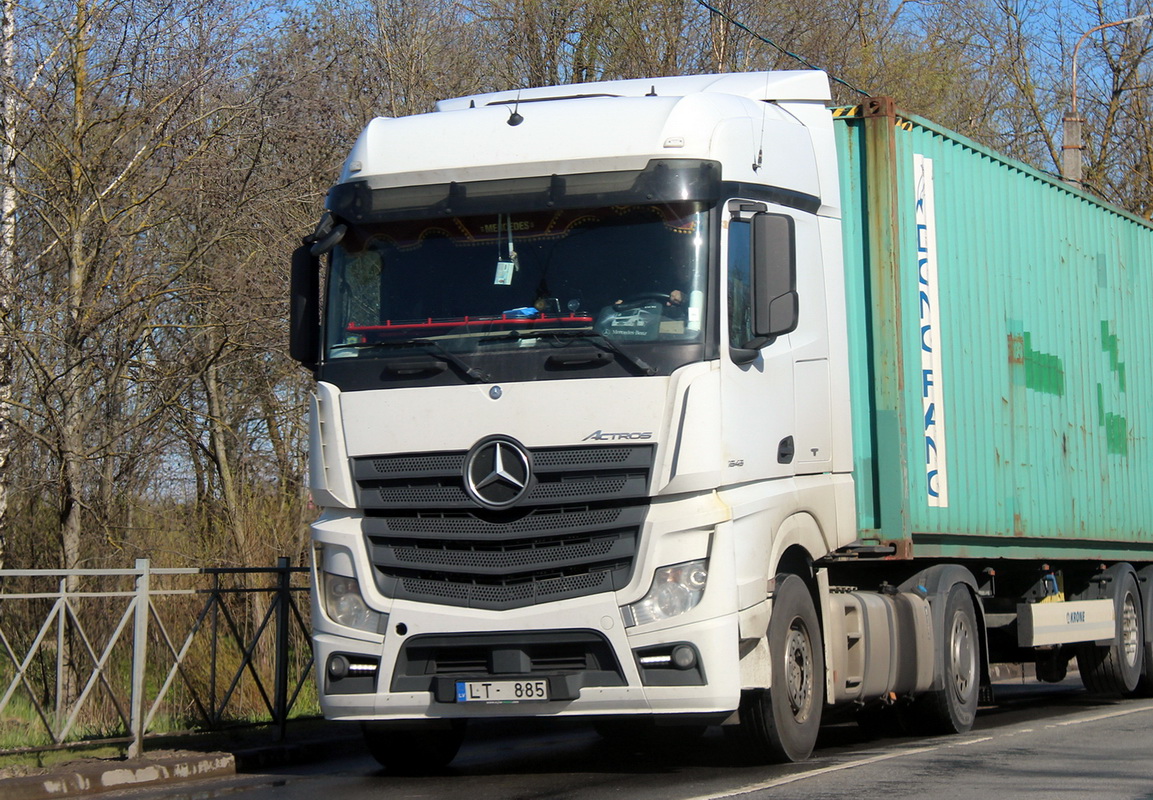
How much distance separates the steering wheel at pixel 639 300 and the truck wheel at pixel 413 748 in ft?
8.98

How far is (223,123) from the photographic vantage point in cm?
1522

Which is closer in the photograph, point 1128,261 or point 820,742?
point 820,742

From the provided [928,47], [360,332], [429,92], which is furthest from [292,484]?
[928,47]

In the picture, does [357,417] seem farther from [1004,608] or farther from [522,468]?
[1004,608]

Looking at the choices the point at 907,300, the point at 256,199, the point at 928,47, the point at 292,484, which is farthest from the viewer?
the point at 928,47

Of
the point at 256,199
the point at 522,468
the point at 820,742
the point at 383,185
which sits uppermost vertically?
the point at 256,199

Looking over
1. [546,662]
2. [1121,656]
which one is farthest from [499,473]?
[1121,656]

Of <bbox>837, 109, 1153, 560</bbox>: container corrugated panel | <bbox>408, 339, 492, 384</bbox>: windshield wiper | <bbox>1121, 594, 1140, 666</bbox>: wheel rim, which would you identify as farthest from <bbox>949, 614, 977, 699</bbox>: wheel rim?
<bbox>408, 339, 492, 384</bbox>: windshield wiper

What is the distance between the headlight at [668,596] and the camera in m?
7.48

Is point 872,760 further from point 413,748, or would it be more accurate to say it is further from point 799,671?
point 413,748

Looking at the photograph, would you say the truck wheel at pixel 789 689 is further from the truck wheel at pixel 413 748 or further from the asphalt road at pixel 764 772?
the truck wheel at pixel 413 748

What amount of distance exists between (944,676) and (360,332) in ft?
15.9

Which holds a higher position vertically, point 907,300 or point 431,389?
point 907,300

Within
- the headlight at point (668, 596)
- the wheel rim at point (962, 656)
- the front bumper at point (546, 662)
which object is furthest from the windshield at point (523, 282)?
the wheel rim at point (962, 656)
